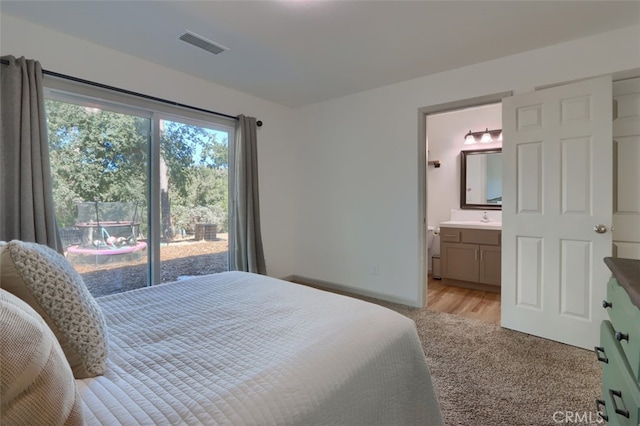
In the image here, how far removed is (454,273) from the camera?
157 inches

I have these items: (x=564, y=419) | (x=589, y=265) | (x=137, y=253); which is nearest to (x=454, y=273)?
(x=589, y=265)

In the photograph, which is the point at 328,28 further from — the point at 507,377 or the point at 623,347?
the point at 507,377

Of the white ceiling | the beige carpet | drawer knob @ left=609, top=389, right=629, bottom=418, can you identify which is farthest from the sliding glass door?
drawer knob @ left=609, top=389, right=629, bottom=418

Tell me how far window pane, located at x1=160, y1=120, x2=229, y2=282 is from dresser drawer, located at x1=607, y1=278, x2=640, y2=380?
3.19 m

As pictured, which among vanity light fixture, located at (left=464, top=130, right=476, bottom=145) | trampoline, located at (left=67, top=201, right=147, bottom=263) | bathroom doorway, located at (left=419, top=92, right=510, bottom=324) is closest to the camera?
trampoline, located at (left=67, top=201, right=147, bottom=263)

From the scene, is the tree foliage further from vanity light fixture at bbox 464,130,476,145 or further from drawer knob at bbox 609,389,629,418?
vanity light fixture at bbox 464,130,476,145

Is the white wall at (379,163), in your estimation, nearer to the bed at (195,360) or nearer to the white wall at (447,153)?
the white wall at (447,153)

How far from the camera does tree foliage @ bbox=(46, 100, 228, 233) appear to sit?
232 centimetres

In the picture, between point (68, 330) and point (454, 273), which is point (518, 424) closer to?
point (68, 330)

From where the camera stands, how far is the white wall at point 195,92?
7.01 feet

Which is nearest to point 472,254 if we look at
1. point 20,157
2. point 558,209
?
point 558,209

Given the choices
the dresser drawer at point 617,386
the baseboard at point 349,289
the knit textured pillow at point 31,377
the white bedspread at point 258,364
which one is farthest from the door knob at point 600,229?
the knit textured pillow at point 31,377

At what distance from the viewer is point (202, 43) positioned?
7.82 ft

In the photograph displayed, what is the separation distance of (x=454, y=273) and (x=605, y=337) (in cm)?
290
